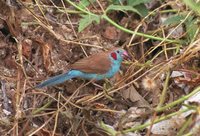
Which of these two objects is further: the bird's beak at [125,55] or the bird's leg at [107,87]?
the bird's beak at [125,55]

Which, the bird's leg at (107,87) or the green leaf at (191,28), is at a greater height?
the green leaf at (191,28)

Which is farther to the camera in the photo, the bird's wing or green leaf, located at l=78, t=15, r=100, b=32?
green leaf, located at l=78, t=15, r=100, b=32

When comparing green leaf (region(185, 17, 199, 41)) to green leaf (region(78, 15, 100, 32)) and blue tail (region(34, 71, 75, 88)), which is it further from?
blue tail (region(34, 71, 75, 88))

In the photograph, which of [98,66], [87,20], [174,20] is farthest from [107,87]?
[174,20]

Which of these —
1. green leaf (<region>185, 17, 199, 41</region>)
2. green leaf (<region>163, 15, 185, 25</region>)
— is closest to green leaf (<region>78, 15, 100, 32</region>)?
green leaf (<region>163, 15, 185, 25</region>)

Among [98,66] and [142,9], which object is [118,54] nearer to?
[98,66]

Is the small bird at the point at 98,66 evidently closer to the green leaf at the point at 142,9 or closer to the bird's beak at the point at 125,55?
the bird's beak at the point at 125,55

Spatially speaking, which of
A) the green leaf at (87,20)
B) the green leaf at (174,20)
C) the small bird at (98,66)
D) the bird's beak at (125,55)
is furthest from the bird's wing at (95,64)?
the green leaf at (174,20)
